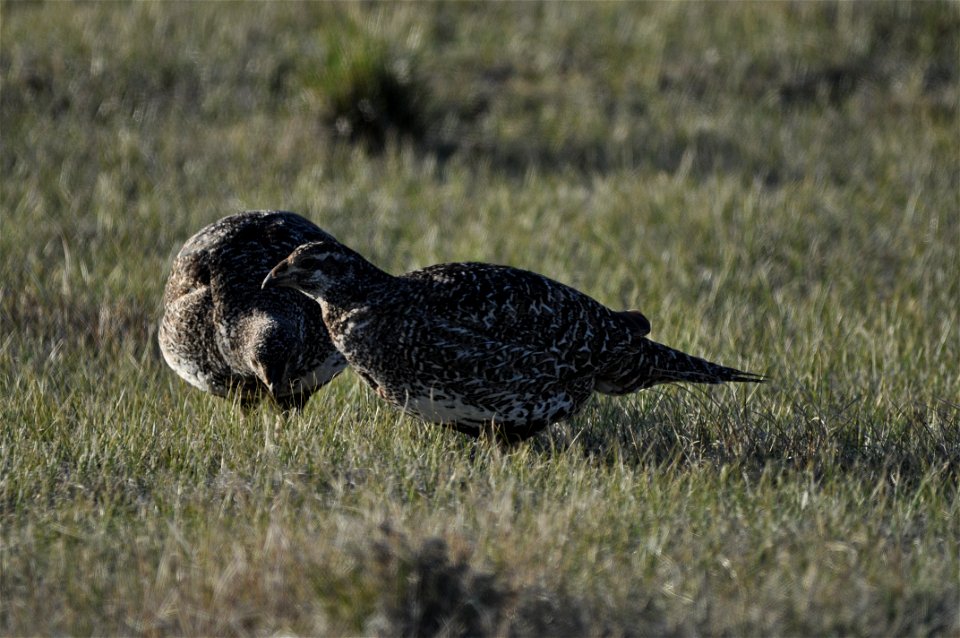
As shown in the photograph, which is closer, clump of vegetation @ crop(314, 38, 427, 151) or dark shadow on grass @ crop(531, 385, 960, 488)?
dark shadow on grass @ crop(531, 385, 960, 488)

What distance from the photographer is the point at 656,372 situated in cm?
548

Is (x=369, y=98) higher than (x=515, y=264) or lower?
higher

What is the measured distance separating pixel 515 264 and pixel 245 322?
3.07 meters

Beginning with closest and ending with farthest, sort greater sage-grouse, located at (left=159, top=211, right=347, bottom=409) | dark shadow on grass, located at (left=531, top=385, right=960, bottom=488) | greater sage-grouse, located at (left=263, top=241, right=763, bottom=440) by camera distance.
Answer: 1. greater sage-grouse, located at (left=263, top=241, right=763, bottom=440)
2. dark shadow on grass, located at (left=531, top=385, right=960, bottom=488)
3. greater sage-grouse, located at (left=159, top=211, right=347, bottom=409)

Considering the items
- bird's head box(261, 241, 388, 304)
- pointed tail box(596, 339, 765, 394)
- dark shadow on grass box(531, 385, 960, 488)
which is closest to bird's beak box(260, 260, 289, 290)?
bird's head box(261, 241, 388, 304)

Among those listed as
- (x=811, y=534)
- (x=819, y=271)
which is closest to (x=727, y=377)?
(x=811, y=534)

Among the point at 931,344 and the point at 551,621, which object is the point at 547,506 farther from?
the point at 931,344

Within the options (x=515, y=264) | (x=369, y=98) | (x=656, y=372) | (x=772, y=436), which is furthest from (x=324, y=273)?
(x=369, y=98)

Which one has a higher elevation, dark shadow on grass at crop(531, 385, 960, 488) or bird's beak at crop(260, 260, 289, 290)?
bird's beak at crop(260, 260, 289, 290)

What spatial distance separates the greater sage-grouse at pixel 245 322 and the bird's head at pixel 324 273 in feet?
0.74

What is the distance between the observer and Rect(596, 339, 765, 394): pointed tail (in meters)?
5.41

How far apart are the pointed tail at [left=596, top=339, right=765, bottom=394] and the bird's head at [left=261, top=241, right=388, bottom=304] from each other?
3.69 ft

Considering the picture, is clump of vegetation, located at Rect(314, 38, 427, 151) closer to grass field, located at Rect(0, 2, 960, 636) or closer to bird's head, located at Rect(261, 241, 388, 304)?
grass field, located at Rect(0, 2, 960, 636)

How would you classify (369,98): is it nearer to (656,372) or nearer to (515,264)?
(515,264)
